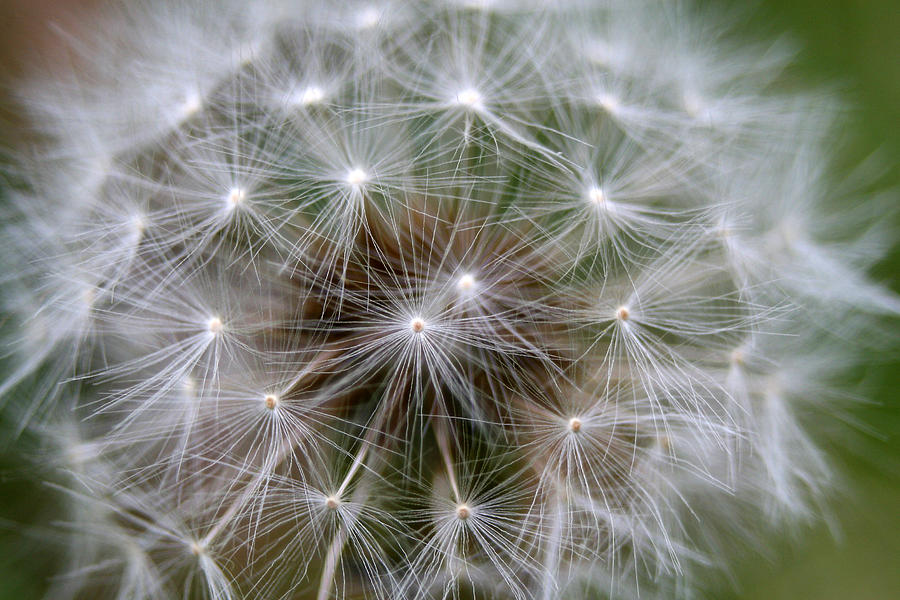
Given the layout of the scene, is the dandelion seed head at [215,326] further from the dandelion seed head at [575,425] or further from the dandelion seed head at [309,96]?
the dandelion seed head at [575,425]

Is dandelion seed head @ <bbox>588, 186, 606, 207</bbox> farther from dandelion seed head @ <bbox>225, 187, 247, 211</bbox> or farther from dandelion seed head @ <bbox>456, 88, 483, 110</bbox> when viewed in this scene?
dandelion seed head @ <bbox>225, 187, 247, 211</bbox>

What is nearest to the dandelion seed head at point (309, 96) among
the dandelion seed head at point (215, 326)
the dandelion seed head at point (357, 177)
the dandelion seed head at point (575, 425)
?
the dandelion seed head at point (357, 177)

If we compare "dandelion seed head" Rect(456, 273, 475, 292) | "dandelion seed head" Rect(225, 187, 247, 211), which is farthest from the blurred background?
"dandelion seed head" Rect(456, 273, 475, 292)

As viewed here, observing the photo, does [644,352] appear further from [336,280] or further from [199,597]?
[199,597]

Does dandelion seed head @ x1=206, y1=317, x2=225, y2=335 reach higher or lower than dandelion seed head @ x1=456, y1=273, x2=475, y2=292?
lower

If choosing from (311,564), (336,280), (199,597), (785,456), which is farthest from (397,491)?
(785,456)

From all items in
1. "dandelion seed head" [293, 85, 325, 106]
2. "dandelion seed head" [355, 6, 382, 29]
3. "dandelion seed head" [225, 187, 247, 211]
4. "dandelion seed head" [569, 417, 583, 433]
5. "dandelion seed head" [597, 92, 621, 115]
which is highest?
"dandelion seed head" [355, 6, 382, 29]

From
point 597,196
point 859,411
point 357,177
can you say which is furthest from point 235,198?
point 859,411

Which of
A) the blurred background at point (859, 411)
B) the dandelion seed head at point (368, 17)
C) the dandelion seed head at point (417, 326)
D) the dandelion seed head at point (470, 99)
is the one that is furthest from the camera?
the blurred background at point (859, 411)
